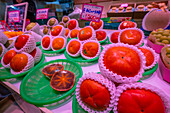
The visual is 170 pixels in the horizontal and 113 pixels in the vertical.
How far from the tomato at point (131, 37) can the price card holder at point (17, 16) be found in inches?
131

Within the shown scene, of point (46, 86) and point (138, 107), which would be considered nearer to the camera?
point (138, 107)

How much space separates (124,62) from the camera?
0.81 meters

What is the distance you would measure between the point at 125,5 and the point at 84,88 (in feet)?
15.6

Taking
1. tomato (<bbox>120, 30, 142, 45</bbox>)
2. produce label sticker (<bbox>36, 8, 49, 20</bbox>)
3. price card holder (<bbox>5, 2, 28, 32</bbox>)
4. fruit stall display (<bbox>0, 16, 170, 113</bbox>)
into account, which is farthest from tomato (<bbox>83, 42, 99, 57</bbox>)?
price card holder (<bbox>5, 2, 28, 32</bbox>)

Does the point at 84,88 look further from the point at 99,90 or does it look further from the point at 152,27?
the point at 152,27

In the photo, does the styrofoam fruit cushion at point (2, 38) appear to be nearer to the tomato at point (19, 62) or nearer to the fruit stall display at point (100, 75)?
the fruit stall display at point (100, 75)

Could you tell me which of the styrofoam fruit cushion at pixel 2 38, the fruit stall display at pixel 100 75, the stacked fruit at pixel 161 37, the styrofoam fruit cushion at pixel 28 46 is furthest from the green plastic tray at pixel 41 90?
the stacked fruit at pixel 161 37

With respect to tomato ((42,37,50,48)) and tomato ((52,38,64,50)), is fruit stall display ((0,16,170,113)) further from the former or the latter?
tomato ((42,37,50,48))

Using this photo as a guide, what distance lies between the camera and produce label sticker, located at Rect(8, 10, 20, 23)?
3132 mm

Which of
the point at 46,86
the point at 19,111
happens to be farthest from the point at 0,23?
the point at 46,86

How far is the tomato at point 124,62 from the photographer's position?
2.63 ft

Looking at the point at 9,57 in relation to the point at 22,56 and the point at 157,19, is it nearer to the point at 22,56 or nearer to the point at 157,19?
the point at 22,56

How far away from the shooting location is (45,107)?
101cm

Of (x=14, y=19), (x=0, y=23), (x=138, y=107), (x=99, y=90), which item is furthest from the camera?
(x=0, y=23)
